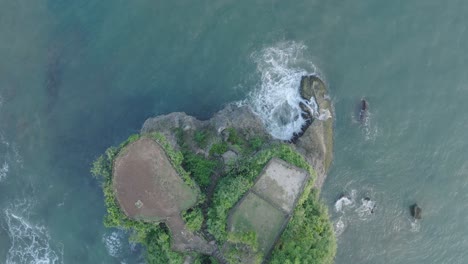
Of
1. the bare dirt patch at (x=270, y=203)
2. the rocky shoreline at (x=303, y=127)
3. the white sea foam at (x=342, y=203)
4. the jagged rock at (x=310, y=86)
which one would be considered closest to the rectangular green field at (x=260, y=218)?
the bare dirt patch at (x=270, y=203)

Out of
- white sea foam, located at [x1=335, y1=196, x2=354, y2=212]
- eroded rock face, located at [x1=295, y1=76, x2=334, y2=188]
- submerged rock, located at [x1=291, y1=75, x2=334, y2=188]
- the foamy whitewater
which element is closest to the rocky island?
eroded rock face, located at [x1=295, y1=76, x2=334, y2=188]

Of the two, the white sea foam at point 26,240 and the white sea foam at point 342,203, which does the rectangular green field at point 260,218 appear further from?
the white sea foam at point 26,240

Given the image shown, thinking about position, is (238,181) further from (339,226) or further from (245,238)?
(339,226)

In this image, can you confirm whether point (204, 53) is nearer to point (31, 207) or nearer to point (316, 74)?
point (316, 74)

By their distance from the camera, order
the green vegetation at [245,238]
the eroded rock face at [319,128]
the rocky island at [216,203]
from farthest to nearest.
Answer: the eroded rock face at [319,128]
the rocky island at [216,203]
the green vegetation at [245,238]

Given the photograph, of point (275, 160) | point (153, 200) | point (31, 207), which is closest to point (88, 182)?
point (31, 207)

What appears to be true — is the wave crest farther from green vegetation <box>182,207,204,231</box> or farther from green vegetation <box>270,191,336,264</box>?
green vegetation <box>182,207,204,231</box>

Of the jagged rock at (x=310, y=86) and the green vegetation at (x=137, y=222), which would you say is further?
the jagged rock at (x=310, y=86)
